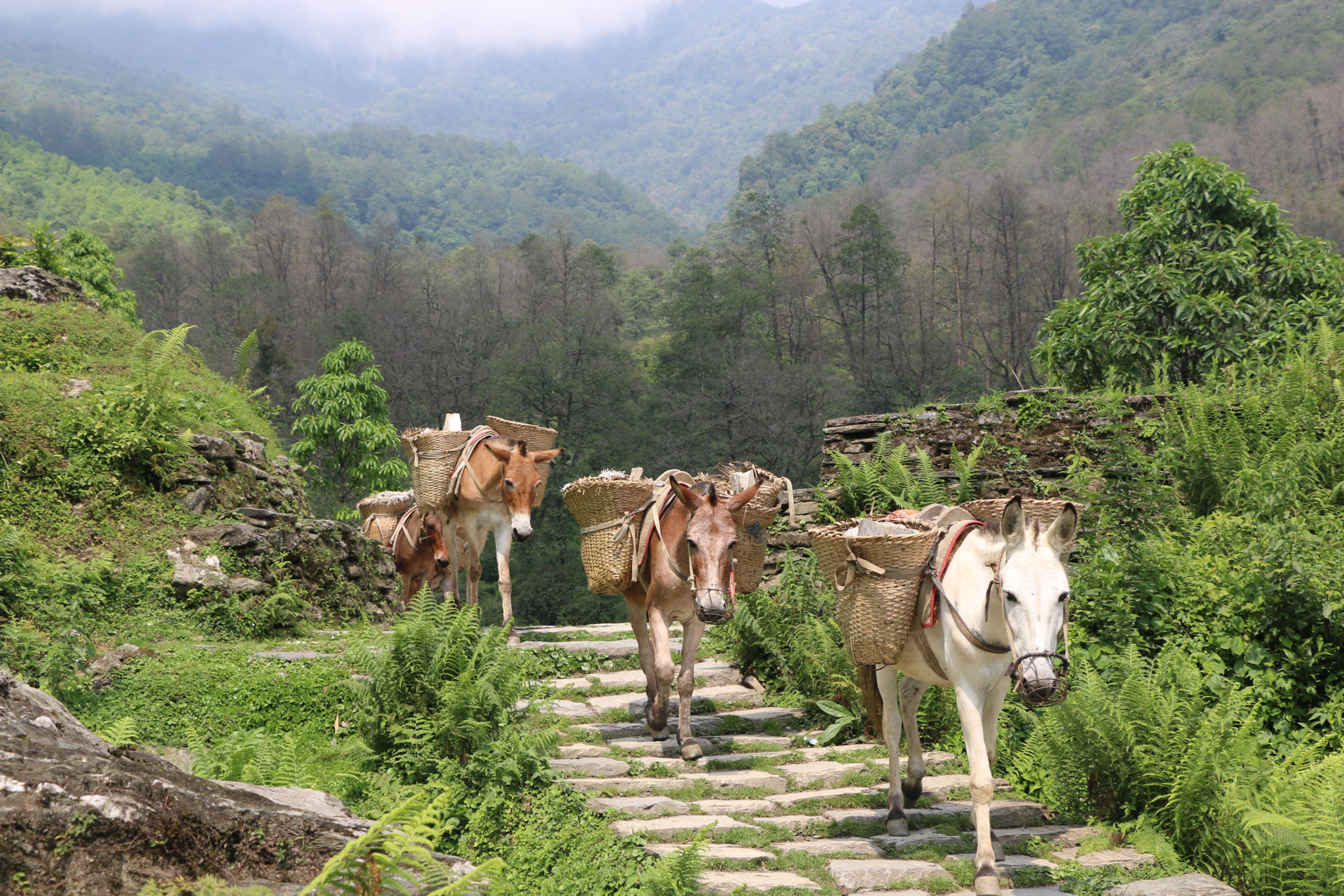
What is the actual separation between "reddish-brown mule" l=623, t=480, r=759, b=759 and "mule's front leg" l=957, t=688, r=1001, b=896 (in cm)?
171

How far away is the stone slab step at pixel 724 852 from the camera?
5.05 meters

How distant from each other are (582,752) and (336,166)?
3883 inches

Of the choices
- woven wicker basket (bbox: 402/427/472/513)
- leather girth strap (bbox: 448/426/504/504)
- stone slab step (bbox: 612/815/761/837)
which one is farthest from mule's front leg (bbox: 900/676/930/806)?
woven wicker basket (bbox: 402/427/472/513)

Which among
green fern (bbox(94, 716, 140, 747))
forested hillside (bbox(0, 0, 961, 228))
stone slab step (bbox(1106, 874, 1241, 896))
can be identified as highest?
forested hillside (bbox(0, 0, 961, 228))

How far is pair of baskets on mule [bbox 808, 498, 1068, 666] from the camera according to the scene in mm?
5121

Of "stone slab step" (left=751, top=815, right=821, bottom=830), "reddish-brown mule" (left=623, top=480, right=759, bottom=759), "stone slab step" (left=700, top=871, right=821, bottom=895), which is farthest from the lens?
"reddish-brown mule" (left=623, top=480, right=759, bottom=759)

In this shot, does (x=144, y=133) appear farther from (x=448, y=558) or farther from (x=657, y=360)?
(x=448, y=558)

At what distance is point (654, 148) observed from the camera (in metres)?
151

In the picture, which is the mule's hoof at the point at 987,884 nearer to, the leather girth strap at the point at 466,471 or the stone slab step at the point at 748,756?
the stone slab step at the point at 748,756

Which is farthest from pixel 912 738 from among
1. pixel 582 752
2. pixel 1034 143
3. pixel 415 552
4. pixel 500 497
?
pixel 1034 143

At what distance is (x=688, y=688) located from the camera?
6.61 meters

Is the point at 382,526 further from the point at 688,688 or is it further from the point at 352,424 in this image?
the point at 352,424

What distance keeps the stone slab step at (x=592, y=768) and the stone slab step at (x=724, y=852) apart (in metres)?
1.24

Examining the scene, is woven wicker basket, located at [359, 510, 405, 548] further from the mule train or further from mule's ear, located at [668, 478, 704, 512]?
mule's ear, located at [668, 478, 704, 512]
